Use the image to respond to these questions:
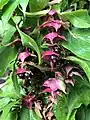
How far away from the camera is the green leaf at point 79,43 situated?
835 mm

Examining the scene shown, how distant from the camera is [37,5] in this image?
86 centimetres

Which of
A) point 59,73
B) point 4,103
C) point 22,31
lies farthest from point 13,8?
point 4,103

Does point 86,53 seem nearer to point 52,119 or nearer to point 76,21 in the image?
point 76,21

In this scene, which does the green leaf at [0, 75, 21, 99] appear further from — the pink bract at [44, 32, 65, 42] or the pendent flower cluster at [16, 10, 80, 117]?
the pink bract at [44, 32, 65, 42]

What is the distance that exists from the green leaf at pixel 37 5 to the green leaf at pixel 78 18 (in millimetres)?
57

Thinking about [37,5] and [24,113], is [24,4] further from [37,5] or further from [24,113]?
[24,113]

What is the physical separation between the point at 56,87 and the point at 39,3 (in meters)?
0.23

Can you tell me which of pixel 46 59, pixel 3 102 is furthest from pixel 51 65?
pixel 3 102

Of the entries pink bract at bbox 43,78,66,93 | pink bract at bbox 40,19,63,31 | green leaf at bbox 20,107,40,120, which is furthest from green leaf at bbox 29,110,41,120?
pink bract at bbox 40,19,63,31

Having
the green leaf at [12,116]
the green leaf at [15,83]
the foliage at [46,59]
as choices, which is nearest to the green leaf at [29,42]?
the foliage at [46,59]

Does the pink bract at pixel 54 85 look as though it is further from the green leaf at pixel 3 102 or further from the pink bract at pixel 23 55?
the green leaf at pixel 3 102

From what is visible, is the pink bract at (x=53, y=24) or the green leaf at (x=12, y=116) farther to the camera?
the green leaf at (x=12, y=116)

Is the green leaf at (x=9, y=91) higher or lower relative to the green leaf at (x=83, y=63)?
→ lower

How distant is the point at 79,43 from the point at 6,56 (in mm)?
198
